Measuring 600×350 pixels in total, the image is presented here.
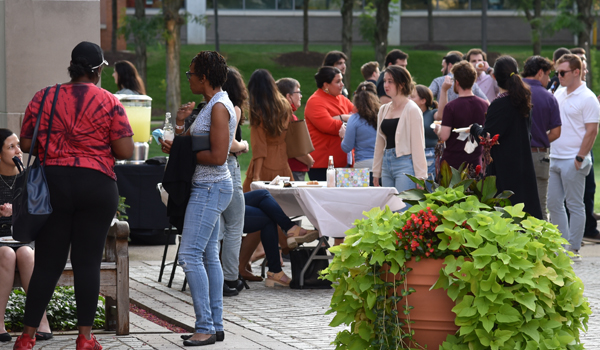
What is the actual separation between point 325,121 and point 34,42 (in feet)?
11.4

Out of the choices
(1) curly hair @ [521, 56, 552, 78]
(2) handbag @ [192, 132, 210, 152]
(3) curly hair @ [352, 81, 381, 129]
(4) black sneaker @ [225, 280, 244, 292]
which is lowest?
(4) black sneaker @ [225, 280, 244, 292]

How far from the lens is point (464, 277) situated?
3945mm

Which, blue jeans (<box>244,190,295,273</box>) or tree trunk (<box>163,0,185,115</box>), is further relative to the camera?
tree trunk (<box>163,0,185,115</box>)

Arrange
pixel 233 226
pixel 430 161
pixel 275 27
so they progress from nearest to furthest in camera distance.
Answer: pixel 233 226, pixel 430 161, pixel 275 27

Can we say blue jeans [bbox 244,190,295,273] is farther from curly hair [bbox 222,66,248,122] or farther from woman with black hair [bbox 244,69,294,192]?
curly hair [bbox 222,66,248,122]

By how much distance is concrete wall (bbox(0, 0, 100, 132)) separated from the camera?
7.67m

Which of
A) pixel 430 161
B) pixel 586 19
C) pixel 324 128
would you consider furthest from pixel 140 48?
pixel 430 161

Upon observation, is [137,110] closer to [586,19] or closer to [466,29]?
[586,19]

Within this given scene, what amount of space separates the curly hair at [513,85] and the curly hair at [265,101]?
2141mm

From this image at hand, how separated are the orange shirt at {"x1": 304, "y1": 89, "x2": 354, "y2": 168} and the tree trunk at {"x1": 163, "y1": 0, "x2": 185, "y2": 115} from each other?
58.0 ft

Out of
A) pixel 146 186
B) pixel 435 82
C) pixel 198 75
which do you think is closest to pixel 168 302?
pixel 198 75

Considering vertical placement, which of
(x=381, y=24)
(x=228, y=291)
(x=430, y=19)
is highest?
(x=430, y=19)

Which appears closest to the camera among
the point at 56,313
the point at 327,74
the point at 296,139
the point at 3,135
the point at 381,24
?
the point at 3,135

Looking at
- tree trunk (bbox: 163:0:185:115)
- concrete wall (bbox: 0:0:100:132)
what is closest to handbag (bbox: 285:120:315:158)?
concrete wall (bbox: 0:0:100:132)
